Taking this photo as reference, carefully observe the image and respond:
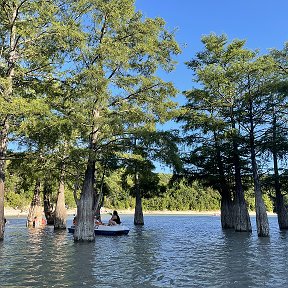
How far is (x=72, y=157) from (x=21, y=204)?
79.3m

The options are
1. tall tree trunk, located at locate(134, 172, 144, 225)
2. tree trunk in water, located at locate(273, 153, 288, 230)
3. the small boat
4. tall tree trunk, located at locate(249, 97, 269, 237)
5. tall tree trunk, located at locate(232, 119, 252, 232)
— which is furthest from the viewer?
tall tree trunk, located at locate(134, 172, 144, 225)

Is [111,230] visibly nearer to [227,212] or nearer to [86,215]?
[86,215]

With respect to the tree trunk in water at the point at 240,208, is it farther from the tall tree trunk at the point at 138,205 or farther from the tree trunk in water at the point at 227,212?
the tall tree trunk at the point at 138,205

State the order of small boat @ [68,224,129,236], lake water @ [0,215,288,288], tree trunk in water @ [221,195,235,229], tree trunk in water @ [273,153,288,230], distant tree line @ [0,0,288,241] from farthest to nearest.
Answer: tree trunk in water @ [221,195,235,229] → tree trunk in water @ [273,153,288,230] → small boat @ [68,224,129,236] → distant tree line @ [0,0,288,241] → lake water @ [0,215,288,288]

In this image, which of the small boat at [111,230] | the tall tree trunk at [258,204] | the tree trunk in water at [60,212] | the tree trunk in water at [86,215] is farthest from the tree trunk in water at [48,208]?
the tall tree trunk at [258,204]

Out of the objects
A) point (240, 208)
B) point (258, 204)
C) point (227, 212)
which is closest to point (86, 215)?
point (258, 204)

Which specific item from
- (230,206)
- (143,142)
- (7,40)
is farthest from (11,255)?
(230,206)

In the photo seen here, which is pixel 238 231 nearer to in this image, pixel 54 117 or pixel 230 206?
pixel 230 206

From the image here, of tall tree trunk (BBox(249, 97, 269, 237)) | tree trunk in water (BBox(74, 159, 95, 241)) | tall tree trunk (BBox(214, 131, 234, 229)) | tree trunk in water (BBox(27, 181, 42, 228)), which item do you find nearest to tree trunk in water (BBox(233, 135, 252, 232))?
tall tree trunk (BBox(214, 131, 234, 229))

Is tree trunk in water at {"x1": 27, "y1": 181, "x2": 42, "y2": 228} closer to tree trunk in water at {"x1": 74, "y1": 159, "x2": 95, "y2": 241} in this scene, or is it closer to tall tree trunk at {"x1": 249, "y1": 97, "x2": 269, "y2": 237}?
tree trunk in water at {"x1": 74, "y1": 159, "x2": 95, "y2": 241}

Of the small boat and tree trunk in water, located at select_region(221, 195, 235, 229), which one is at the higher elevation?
tree trunk in water, located at select_region(221, 195, 235, 229)

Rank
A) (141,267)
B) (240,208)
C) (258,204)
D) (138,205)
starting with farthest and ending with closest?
1. (138,205)
2. (240,208)
3. (258,204)
4. (141,267)

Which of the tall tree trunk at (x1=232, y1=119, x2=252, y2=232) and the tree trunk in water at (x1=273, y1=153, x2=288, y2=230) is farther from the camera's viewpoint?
the tree trunk in water at (x1=273, y1=153, x2=288, y2=230)

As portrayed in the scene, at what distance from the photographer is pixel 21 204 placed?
93.9 m
